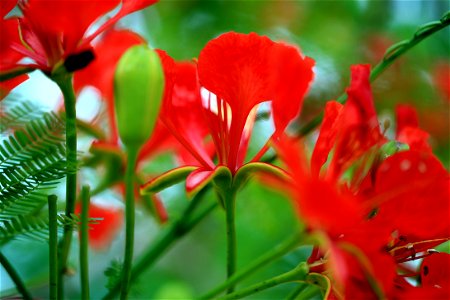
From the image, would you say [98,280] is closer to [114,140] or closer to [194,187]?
[114,140]

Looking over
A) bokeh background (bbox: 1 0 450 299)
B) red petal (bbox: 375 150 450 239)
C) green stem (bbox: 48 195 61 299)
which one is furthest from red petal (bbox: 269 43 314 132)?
bokeh background (bbox: 1 0 450 299)

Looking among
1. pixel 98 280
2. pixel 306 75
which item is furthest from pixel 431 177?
pixel 98 280

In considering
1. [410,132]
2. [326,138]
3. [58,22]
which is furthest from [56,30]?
[410,132]

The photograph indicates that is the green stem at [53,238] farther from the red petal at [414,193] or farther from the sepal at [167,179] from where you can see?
the red petal at [414,193]

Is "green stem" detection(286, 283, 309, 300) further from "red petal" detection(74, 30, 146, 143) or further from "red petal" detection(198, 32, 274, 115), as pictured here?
"red petal" detection(74, 30, 146, 143)

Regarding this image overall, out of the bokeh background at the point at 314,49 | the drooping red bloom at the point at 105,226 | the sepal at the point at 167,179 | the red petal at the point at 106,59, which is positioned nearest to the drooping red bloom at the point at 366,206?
the sepal at the point at 167,179
